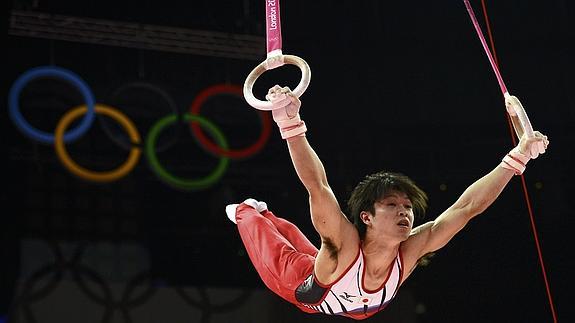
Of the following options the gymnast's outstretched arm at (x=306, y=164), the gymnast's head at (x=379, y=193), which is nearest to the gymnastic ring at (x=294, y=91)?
the gymnast's outstretched arm at (x=306, y=164)

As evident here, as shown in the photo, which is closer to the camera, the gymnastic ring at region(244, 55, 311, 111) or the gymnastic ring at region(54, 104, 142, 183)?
the gymnastic ring at region(244, 55, 311, 111)

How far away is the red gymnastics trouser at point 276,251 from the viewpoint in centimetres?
350

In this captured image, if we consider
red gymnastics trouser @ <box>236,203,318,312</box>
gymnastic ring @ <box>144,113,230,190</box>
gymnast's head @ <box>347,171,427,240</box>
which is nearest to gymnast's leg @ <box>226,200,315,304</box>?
red gymnastics trouser @ <box>236,203,318,312</box>

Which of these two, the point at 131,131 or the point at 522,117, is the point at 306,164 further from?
the point at 131,131

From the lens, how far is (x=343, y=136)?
7531mm

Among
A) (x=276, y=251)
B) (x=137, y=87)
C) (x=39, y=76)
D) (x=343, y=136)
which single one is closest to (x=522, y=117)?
(x=276, y=251)

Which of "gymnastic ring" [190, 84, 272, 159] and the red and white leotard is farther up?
"gymnastic ring" [190, 84, 272, 159]

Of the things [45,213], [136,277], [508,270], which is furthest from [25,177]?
[508,270]

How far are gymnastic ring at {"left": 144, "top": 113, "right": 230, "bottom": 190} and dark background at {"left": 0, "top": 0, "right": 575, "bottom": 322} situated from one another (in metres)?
0.06

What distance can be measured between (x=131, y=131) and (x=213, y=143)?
737 mm

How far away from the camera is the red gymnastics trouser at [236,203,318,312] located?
11.5 ft

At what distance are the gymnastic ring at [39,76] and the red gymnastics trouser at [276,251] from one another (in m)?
3.24

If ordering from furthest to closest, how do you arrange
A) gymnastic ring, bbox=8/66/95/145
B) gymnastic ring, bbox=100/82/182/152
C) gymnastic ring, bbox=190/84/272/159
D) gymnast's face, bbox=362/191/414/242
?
gymnastic ring, bbox=190/84/272/159
gymnastic ring, bbox=100/82/182/152
gymnastic ring, bbox=8/66/95/145
gymnast's face, bbox=362/191/414/242

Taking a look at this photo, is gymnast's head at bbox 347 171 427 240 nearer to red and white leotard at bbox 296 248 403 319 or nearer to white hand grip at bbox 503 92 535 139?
red and white leotard at bbox 296 248 403 319
